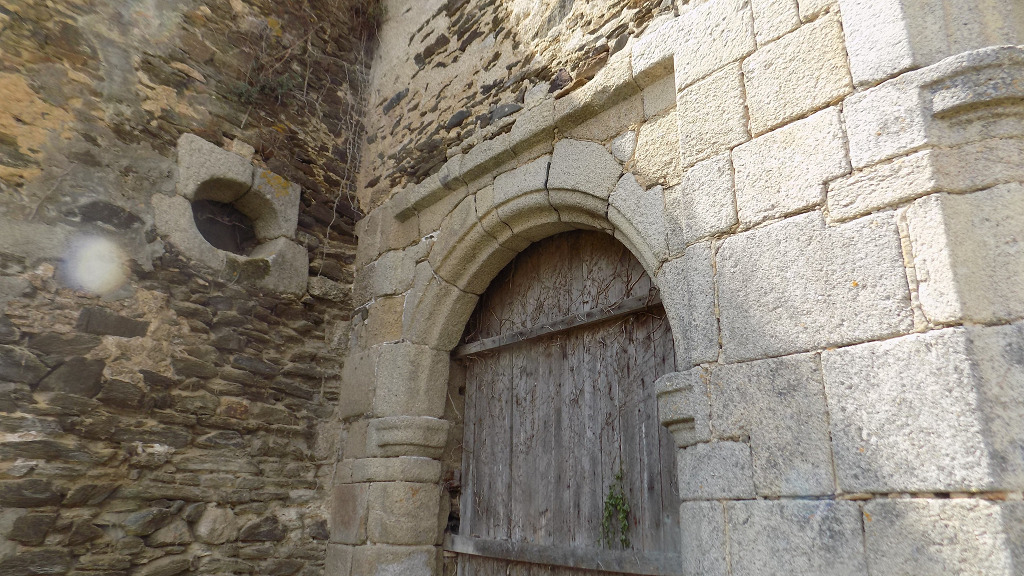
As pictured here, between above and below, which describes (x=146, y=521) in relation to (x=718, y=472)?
below

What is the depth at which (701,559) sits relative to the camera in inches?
72.7

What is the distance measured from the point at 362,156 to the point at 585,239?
1.91 metres

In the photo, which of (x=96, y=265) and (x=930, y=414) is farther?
(x=96, y=265)

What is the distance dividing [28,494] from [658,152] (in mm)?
2877

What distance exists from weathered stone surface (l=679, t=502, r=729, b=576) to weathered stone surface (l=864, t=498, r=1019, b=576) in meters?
0.40

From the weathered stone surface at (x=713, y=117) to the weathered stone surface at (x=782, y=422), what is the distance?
0.73 metres

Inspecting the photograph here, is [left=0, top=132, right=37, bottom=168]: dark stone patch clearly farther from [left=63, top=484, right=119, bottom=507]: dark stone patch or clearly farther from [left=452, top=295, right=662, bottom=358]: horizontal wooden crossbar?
[left=452, top=295, right=662, bottom=358]: horizontal wooden crossbar

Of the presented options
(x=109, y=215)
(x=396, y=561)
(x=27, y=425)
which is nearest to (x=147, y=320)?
(x=109, y=215)

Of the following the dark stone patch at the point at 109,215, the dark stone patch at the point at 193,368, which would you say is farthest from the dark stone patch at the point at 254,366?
the dark stone patch at the point at 109,215

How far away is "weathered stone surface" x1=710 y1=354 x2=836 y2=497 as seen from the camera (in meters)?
1.64

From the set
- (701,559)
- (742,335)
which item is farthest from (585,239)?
(701,559)

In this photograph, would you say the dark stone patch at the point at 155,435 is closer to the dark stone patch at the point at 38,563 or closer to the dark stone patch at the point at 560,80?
the dark stone patch at the point at 38,563

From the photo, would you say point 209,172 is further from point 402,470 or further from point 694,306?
point 694,306

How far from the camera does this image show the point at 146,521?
292 cm
